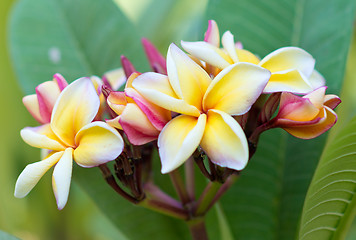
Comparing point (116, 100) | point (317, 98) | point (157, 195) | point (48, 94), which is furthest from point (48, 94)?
point (317, 98)

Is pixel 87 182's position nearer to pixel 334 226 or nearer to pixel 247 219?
pixel 247 219

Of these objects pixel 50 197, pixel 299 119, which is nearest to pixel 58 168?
pixel 299 119

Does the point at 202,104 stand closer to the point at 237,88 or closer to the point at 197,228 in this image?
the point at 237,88

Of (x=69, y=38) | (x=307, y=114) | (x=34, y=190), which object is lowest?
(x=34, y=190)

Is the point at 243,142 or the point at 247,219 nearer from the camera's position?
the point at 243,142

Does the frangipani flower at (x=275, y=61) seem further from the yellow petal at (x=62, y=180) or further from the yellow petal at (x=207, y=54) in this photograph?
the yellow petal at (x=62, y=180)
